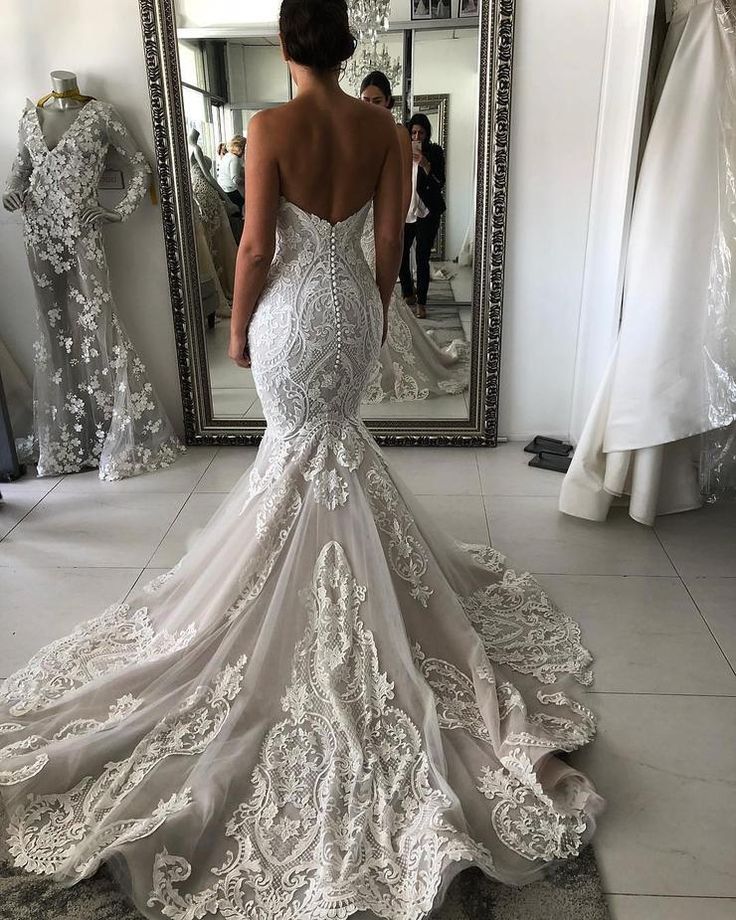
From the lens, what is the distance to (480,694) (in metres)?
1.74

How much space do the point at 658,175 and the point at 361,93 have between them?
1130 mm

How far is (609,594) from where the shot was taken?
7.61ft

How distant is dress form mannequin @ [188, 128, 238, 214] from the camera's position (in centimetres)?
299

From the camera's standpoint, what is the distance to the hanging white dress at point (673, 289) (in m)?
2.26

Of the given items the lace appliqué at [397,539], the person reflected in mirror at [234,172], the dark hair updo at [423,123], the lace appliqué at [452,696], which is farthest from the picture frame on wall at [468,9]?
the lace appliqué at [452,696]

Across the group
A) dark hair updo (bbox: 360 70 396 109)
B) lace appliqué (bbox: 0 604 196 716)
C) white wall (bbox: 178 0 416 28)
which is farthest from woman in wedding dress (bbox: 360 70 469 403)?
lace appliqué (bbox: 0 604 196 716)

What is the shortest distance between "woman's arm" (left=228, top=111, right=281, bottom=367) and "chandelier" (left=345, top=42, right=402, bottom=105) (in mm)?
1448

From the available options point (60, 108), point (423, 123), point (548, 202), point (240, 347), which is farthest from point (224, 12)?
point (240, 347)

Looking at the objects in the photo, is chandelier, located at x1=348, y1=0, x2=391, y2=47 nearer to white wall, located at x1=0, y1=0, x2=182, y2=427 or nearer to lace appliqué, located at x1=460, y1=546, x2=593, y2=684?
white wall, located at x1=0, y1=0, x2=182, y2=427

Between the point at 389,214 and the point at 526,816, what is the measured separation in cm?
128

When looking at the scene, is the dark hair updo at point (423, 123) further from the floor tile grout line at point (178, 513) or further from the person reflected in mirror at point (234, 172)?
the floor tile grout line at point (178, 513)

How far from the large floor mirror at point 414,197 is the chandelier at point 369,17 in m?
0.01

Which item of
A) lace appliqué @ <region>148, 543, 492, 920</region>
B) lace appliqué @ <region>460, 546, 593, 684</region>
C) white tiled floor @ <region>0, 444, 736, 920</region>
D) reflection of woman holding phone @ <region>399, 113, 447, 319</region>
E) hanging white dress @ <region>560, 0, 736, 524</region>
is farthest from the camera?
reflection of woman holding phone @ <region>399, 113, 447, 319</region>

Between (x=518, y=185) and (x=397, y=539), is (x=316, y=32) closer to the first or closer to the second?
(x=397, y=539)
